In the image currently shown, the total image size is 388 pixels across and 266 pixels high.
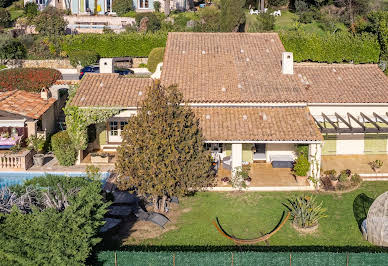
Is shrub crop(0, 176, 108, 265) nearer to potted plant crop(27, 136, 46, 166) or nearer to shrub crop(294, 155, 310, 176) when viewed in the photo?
shrub crop(294, 155, 310, 176)

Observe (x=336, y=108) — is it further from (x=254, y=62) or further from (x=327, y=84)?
(x=254, y=62)

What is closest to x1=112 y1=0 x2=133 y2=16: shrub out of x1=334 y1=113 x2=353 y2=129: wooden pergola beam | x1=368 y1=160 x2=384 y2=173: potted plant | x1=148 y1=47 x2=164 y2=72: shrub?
x1=148 y1=47 x2=164 y2=72: shrub

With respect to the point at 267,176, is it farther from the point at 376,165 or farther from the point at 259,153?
the point at 376,165

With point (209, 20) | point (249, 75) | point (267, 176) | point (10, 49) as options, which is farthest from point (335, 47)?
point (10, 49)

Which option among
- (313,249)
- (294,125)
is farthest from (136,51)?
(313,249)

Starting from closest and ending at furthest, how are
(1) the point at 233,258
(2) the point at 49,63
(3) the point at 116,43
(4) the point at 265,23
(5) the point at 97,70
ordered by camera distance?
1. (1) the point at 233,258
2. (5) the point at 97,70
3. (2) the point at 49,63
4. (3) the point at 116,43
5. (4) the point at 265,23

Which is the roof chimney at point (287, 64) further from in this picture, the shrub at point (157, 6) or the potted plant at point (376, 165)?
the shrub at point (157, 6)

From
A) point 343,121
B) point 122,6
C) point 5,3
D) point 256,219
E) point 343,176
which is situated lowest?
point 256,219
